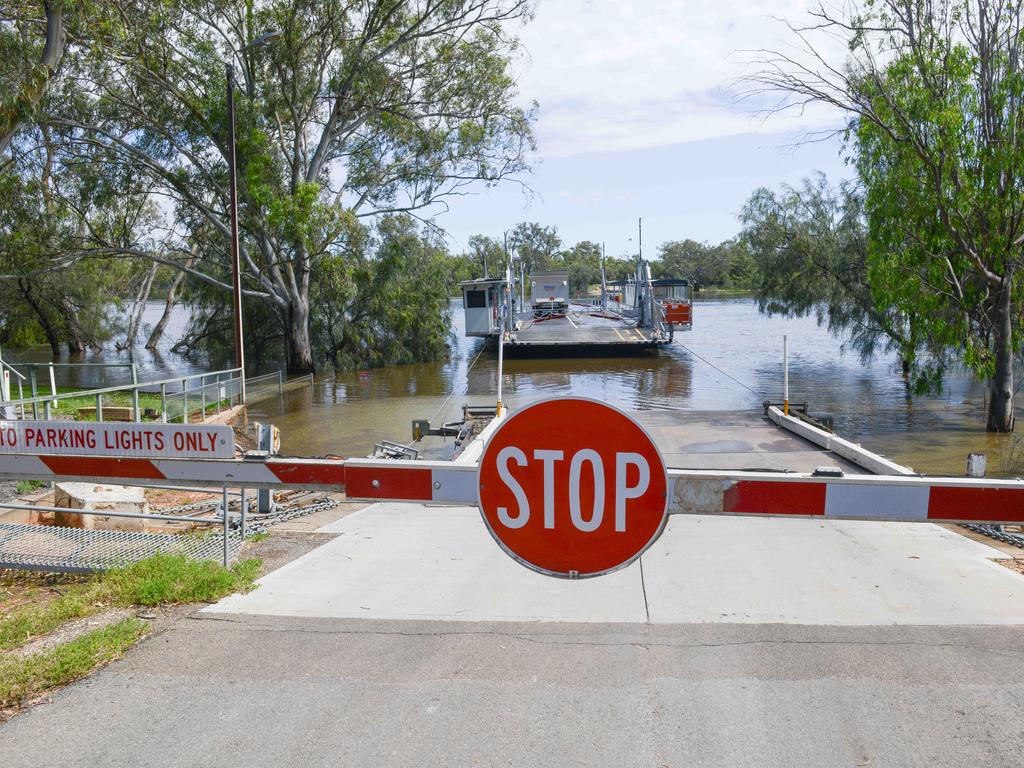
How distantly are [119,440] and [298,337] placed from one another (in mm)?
34723

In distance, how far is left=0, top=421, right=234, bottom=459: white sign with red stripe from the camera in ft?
13.4

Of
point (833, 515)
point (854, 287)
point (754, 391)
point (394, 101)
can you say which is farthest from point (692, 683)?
point (394, 101)

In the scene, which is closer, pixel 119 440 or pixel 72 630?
pixel 119 440

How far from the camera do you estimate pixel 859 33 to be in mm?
19609

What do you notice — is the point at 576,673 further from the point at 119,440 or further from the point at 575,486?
the point at 119,440

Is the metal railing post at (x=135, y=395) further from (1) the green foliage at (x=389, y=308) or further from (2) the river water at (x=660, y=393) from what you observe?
(1) the green foliage at (x=389, y=308)

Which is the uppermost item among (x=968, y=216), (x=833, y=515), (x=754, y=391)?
(x=968, y=216)

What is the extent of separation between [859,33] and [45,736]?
20.5 m

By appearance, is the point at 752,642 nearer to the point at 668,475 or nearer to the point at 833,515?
the point at 833,515

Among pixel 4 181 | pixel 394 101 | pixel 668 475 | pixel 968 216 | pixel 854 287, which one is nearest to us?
pixel 668 475

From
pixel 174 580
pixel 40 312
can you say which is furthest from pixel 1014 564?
pixel 40 312

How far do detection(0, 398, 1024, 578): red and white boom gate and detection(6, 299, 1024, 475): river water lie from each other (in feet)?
46.8

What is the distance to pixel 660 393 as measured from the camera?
30.0 metres

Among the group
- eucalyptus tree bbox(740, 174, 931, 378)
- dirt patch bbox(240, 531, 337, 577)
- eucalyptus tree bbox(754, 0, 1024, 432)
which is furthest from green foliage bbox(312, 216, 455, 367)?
dirt patch bbox(240, 531, 337, 577)
